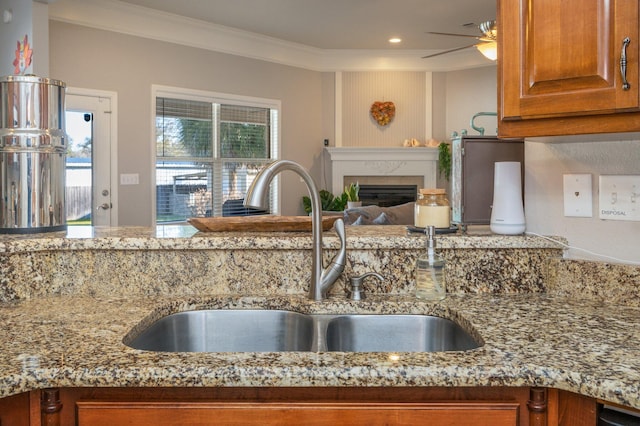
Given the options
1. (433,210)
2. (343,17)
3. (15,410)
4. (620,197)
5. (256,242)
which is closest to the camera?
(15,410)

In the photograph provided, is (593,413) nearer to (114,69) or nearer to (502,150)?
(502,150)

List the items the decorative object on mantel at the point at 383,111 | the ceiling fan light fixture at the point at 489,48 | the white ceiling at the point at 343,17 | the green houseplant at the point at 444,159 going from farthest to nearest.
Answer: the decorative object on mantel at the point at 383,111, the green houseplant at the point at 444,159, the white ceiling at the point at 343,17, the ceiling fan light fixture at the point at 489,48

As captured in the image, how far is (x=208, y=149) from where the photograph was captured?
6.59 metres

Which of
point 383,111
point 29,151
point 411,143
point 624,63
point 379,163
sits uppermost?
point 383,111

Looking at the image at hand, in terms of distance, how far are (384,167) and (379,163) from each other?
0.27 ft

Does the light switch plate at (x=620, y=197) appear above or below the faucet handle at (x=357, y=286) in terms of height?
above

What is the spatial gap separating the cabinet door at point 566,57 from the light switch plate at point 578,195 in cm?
34

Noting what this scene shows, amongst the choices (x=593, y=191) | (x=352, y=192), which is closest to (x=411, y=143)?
(x=352, y=192)

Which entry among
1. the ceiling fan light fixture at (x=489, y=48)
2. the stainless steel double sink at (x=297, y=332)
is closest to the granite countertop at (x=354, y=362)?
the stainless steel double sink at (x=297, y=332)

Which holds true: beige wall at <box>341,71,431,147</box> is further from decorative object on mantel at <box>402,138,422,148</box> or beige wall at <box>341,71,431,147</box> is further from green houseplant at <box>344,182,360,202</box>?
green houseplant at <box>344,182,360,202</box>

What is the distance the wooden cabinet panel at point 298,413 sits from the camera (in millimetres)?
1021

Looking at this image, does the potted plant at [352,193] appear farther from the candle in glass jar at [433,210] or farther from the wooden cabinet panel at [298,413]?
the wooden cabinet panel at [298,413]

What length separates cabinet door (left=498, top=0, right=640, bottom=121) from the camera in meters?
1.16

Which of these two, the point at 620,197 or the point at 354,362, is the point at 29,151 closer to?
the point at 354,362
